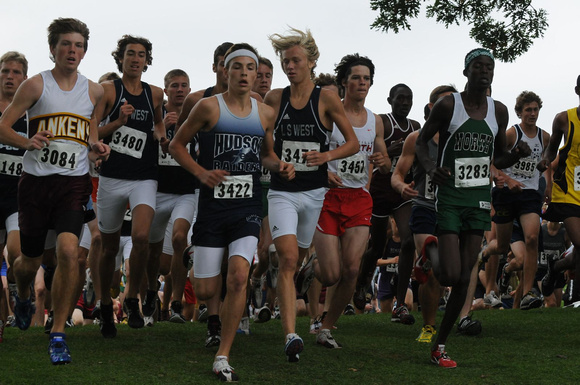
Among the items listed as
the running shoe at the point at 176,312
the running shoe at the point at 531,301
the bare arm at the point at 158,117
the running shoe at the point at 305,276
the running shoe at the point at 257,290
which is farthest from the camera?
the running shoe at the point at 531,301

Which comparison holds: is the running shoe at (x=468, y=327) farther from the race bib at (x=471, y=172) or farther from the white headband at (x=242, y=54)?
the white headband at (x=242, y=54)

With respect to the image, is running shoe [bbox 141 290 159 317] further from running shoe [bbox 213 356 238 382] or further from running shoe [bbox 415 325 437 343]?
running shoe [bbox 213 356 238 382]

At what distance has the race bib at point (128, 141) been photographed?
8112 mm

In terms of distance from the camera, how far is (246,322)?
857 centimetres

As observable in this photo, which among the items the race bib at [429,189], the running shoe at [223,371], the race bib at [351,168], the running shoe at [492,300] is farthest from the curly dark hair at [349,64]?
the running shoe at [492,300]

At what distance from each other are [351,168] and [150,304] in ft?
8.67

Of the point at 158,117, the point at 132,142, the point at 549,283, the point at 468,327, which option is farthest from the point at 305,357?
the point at 549,283

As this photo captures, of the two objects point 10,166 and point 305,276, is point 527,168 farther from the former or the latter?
point 10,166

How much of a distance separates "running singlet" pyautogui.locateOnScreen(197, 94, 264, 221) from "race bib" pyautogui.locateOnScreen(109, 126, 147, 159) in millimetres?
1871

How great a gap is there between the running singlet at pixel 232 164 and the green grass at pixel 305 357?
1.18 metres

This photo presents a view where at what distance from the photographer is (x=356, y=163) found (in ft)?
26.8

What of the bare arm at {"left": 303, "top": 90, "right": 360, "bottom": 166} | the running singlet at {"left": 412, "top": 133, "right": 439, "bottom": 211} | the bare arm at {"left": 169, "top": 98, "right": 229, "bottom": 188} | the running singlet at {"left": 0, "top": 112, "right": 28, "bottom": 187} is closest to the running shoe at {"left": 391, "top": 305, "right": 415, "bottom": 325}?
the running singlet at {"left": 412, "top": 133, "right": 439, "bottom": 211}

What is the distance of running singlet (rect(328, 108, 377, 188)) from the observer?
26.7ft

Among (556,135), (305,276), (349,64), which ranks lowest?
(305,276)
